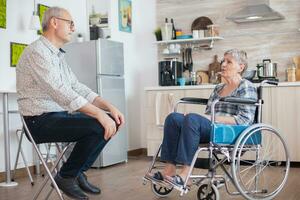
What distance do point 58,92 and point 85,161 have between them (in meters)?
0.43

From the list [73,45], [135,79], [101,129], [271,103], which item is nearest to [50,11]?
[101,129]

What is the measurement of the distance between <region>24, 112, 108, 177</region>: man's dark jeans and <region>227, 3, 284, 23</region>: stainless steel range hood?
3.10m

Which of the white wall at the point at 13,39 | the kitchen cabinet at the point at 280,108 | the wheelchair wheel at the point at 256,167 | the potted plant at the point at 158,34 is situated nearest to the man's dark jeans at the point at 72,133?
the wheelchair wheel at the point at 256,167

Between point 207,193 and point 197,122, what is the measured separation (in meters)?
0.46

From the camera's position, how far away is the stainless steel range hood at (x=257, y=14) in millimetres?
5117

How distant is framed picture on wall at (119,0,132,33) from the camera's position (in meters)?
5.82

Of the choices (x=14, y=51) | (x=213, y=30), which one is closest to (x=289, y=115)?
(x=213, y=30)

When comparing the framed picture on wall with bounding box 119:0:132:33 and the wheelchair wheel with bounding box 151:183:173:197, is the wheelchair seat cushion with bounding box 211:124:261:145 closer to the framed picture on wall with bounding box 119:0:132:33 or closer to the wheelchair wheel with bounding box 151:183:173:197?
the wheelchair wheel with bounding box 151:183:173:197

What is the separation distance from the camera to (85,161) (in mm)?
2643

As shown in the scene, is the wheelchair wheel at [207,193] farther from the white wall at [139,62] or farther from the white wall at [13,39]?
the white wall at [139,62]

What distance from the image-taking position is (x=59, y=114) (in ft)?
8.67

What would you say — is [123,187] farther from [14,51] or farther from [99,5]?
[99,5]

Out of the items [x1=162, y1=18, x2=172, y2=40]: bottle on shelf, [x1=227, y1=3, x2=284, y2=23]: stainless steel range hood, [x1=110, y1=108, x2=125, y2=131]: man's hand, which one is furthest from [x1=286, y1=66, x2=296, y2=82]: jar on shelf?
[x1=110, y1=108, x2=125, y2=131]: man's hand

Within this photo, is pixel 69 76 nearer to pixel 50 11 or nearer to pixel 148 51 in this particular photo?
pixel 50 11
